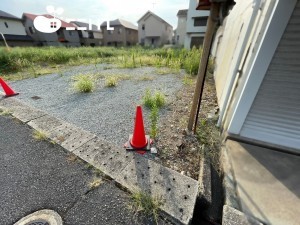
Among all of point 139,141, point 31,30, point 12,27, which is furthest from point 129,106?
point 31,30

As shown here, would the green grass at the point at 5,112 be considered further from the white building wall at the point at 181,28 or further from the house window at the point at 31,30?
the house window at the point at 31,30

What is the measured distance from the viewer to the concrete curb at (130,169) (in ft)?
4.80

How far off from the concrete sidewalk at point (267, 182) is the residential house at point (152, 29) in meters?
29.4

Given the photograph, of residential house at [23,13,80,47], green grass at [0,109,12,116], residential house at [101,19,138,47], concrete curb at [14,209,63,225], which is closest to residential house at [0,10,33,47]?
residential house at [23,13,80,47]

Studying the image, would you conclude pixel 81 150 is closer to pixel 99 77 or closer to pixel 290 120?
pixel 290 120

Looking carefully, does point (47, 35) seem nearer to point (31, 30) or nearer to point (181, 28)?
point (31, 30)

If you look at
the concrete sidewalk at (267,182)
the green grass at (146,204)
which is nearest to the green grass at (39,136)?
the green grass at (146,204)

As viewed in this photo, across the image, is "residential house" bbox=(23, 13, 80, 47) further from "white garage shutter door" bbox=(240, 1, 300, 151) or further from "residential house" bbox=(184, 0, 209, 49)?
"white garage shutter door" bbox=(240, 1, 300, 151)

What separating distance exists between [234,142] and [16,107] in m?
4.26

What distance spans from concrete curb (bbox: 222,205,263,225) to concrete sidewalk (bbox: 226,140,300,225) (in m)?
0.07

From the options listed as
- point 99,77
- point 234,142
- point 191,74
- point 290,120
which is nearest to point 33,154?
point 234,142

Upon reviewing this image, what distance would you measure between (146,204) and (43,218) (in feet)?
3.06

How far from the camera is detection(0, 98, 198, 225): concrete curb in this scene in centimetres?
146

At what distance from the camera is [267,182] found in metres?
1.73
